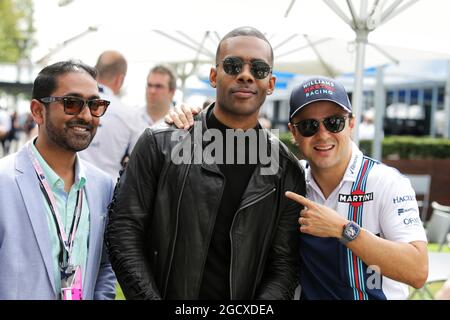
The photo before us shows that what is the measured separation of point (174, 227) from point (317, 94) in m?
0.95

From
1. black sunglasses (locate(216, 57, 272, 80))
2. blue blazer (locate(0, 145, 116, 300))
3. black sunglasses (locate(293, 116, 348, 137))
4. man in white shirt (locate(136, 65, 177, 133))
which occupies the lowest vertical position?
blue blazer (locate(0, 145, 116, 300))

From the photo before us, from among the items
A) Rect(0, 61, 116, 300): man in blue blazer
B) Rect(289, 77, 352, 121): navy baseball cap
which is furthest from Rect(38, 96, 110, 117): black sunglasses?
Rect(289, 77, 352, 121): navy baseball cap

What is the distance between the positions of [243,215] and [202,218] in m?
0.19

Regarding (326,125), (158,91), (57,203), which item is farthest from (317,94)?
(158,91)

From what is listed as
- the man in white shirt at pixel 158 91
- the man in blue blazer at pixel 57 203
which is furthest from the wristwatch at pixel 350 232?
the man in white shirt at pixel 158 91

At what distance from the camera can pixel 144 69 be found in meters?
10.5

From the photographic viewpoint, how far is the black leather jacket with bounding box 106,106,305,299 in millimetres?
2312

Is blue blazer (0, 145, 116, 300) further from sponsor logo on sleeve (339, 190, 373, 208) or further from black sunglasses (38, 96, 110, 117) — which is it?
sponsor logo on sleeve (339, 190, 373, 208)

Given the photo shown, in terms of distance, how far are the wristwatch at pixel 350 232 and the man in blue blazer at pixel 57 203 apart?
43.5 inches

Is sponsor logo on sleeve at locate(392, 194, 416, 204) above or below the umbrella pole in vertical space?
below

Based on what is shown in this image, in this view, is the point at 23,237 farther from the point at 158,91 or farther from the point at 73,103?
the point at 158,91

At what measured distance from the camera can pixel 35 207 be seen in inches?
85.1

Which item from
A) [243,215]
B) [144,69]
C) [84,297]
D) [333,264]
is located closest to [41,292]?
[84,297]

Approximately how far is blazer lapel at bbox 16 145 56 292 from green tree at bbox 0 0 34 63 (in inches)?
1219
